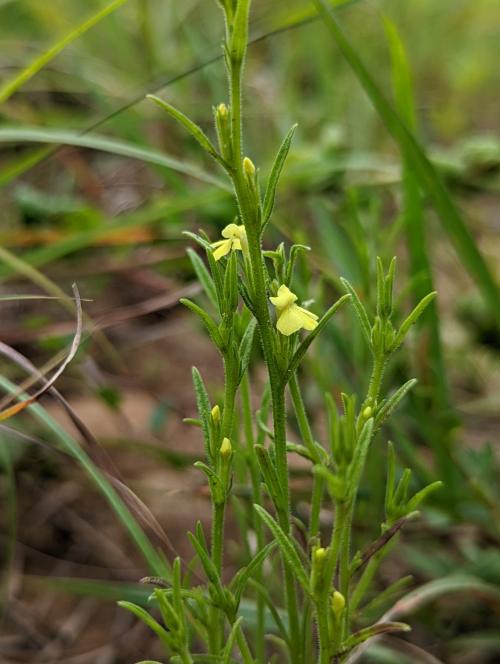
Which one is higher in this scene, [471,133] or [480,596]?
[471,133]

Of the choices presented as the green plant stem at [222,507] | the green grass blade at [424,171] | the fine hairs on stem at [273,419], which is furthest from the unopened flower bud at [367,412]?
the green grass blade at [424,171]

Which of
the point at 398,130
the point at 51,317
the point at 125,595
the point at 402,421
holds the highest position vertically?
the point at 398,130

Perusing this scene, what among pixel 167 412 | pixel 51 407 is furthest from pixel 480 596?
pixel 51 407

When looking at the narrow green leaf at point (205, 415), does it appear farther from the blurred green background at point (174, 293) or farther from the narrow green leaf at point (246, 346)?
the blurred green background at point (174, 293)

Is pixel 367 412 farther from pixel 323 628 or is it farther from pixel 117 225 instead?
pixel 117 225

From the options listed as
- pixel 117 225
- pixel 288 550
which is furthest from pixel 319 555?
pixel 117 225

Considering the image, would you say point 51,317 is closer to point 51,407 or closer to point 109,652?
point 51,407
